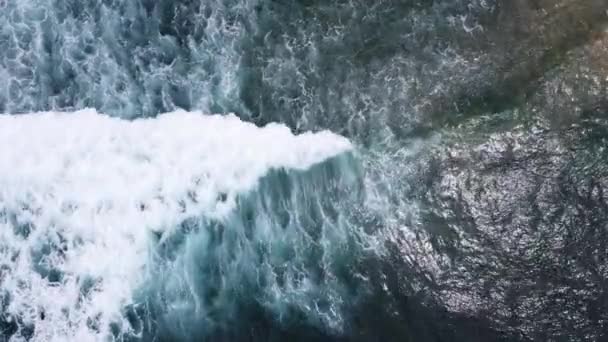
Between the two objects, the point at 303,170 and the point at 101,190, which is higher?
the point at 303,170

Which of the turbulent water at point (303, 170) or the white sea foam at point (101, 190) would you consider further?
the white sea foam at point (101, 190)

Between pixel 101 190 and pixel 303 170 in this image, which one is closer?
pixel 101 190

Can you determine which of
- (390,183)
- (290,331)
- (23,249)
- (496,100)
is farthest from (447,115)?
(23,249)

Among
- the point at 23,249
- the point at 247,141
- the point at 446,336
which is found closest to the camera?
the point at 446,336

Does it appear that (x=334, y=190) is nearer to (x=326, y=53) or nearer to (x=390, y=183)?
(x=390, y=183)
